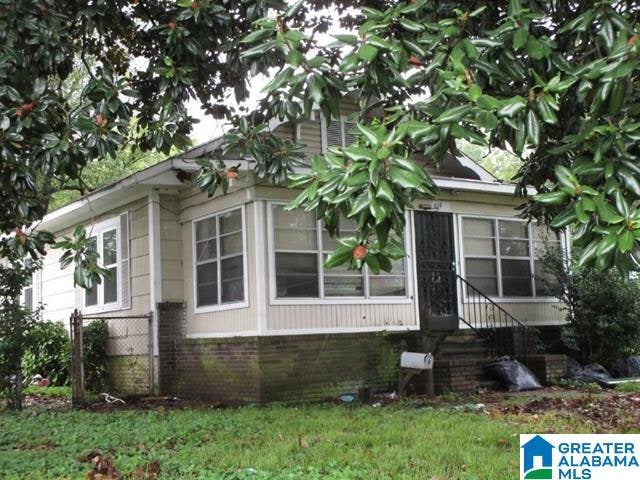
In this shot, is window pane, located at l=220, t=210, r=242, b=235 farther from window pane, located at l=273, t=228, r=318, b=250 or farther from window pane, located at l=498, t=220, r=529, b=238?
window pane, located at l=498, t=220, r=529, b=238

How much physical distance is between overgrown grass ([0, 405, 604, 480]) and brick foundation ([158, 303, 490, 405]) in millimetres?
1018

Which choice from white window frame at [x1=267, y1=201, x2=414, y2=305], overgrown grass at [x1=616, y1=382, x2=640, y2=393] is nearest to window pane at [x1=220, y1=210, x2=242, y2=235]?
white window frame at [x1=267, y1=201, x2=414, y2=305]

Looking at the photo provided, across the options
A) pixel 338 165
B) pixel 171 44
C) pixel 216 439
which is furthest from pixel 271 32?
pixel 216 439

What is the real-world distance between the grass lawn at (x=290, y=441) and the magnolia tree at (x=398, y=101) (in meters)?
1.97

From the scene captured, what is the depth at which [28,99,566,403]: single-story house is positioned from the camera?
1112 centimetres

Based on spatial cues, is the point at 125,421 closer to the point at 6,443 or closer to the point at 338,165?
the point at 6,443

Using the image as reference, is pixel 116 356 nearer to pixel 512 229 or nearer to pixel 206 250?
pixel 206 250

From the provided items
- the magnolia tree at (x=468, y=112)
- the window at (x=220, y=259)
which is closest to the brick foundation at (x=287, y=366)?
the window at (x=220, y=259)

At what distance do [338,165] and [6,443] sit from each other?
20.5 ft

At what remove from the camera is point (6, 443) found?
8.21m

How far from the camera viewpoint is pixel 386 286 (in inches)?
490

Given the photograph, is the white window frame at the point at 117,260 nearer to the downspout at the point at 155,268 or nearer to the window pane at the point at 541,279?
the downspout at the point at 155,268

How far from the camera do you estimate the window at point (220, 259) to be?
11.5 metres

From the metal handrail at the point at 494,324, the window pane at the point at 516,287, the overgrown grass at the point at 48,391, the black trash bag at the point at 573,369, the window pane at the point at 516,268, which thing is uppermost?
the window pane at the point at 516,268
